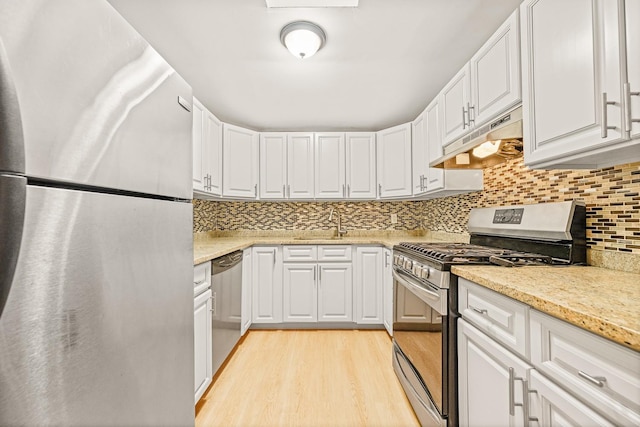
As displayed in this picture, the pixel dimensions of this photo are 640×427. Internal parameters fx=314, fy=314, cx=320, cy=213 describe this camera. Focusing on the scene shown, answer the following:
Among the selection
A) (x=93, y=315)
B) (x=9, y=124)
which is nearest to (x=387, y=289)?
(x=93, y=315)

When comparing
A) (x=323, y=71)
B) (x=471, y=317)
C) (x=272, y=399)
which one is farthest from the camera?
(x=323, y=71)

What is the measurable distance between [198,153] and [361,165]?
173 cm

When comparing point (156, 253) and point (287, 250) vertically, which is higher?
point (156, 253)

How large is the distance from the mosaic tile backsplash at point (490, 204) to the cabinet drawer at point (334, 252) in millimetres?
629

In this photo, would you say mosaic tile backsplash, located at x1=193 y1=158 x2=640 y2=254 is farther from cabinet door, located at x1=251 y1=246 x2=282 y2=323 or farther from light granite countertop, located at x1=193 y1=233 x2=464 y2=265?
cabinet door, located at x1=251 y1=246 x2=282 y2=323

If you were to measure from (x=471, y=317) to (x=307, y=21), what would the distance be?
1.72 m

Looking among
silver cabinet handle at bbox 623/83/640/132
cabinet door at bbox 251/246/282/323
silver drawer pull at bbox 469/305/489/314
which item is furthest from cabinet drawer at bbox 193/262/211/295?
silver cabinet handle at bbox 623/83/640/132

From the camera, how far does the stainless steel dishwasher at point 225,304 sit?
6.91 ft

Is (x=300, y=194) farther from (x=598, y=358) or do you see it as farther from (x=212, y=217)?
(x=598, y=358)

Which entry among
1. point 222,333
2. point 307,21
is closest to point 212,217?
point 222,333

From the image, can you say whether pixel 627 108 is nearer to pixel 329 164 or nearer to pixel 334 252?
pixel 334 252

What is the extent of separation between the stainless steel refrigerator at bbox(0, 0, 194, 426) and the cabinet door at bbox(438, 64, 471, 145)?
1.70 metres

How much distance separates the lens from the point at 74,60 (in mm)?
571

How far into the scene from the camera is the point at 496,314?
1103 mm
